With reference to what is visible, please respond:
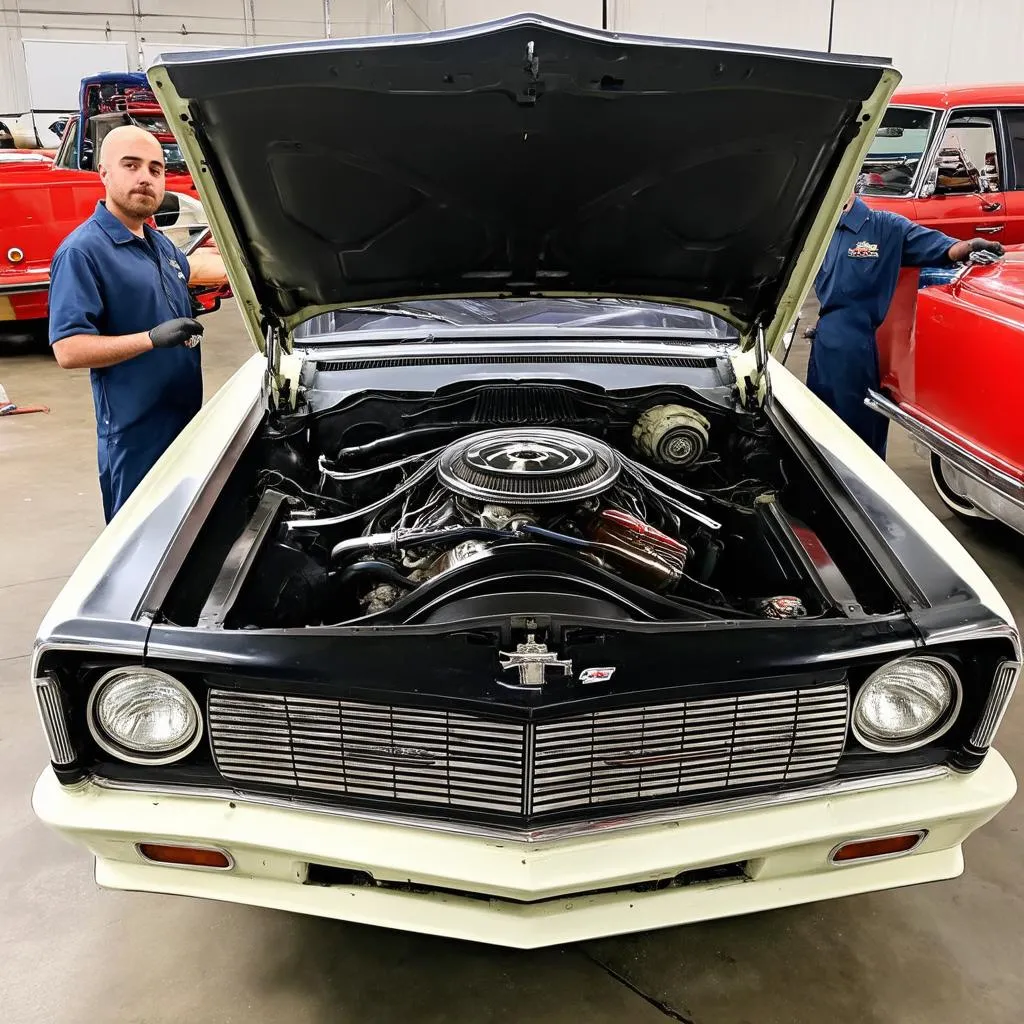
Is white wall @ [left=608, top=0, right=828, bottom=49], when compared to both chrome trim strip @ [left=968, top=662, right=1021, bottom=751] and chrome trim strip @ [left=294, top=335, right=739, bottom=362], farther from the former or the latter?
chrome trim strip @ [left=968, top=662, right=1021, bottom=751]

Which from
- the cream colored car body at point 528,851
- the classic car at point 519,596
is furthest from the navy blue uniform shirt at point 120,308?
the cream colored car body at point 528,851

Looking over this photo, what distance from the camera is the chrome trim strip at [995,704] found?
149 cm

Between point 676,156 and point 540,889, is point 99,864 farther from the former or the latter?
point 676,156

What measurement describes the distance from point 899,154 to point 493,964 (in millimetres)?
6248

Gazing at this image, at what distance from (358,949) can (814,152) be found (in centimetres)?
202

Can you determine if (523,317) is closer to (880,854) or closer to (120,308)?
(120,308)

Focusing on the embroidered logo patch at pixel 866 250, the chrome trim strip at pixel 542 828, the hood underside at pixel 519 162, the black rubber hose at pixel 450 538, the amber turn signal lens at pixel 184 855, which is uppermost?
the hood underside at pixel 519 162

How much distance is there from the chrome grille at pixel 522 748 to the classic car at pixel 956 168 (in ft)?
17.6

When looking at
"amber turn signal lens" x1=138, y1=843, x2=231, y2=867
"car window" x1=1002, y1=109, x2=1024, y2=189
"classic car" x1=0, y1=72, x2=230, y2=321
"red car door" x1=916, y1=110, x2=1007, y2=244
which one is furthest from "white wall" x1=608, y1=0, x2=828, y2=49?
"amber turn signal lens" x1=138, y1=843, x2=231, y2=867

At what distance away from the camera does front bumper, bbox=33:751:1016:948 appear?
4.70 feet

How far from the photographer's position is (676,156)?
200cm

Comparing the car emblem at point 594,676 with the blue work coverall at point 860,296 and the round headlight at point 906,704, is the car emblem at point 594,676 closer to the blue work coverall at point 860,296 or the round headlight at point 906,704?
the round headlight at point 906,704

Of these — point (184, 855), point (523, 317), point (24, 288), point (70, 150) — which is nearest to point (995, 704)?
point (184, 855)

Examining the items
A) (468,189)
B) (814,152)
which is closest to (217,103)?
(468,189)
